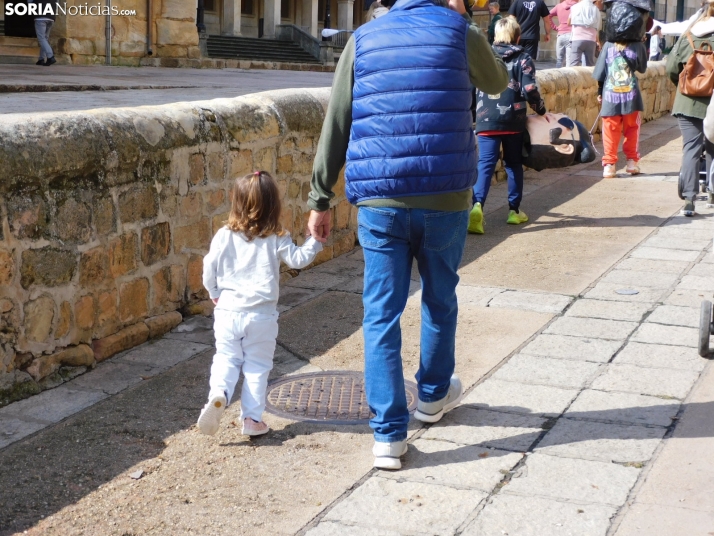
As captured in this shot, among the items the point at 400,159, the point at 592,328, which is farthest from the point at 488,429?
the point at 592,328

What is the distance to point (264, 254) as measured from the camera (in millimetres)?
3916

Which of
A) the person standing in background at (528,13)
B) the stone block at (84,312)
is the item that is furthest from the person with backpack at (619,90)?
the stone block at (84,312)

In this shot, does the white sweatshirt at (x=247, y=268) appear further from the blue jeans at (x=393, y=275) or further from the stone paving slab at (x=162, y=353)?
the stone paving slab at (x=162, y=353)

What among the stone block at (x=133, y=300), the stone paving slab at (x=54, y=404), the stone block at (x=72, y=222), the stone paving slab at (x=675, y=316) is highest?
the stone block at (x=72, y=222)

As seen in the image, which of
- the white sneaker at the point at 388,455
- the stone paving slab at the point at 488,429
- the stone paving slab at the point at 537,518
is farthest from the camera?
the stone paving slab at the point at 488,429

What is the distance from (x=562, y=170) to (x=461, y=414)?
7.58m

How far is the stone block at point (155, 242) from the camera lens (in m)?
5.07

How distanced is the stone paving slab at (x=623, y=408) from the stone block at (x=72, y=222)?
89.9 inches

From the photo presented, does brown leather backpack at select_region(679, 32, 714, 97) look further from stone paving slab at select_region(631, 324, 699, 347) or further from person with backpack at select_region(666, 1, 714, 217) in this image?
stone paving slab at select_region(631, 324, 699, 347)

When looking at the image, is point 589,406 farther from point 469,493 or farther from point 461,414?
point 469,493

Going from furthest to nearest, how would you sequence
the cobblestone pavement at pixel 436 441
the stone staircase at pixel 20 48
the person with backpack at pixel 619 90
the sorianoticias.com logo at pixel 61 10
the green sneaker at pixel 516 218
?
the stone staircase at pixel 20 48 < the sorianoticias.com logo at pixel 61 10 < the person with backpack at pixel 619 90 < the green sneaker at pixel 516 218 < the cobblestone pavement at pixel 436 441

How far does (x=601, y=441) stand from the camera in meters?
3.75

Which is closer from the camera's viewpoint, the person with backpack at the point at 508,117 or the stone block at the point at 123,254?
the stone block at the point at 123,254

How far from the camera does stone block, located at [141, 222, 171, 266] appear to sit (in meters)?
5.07
